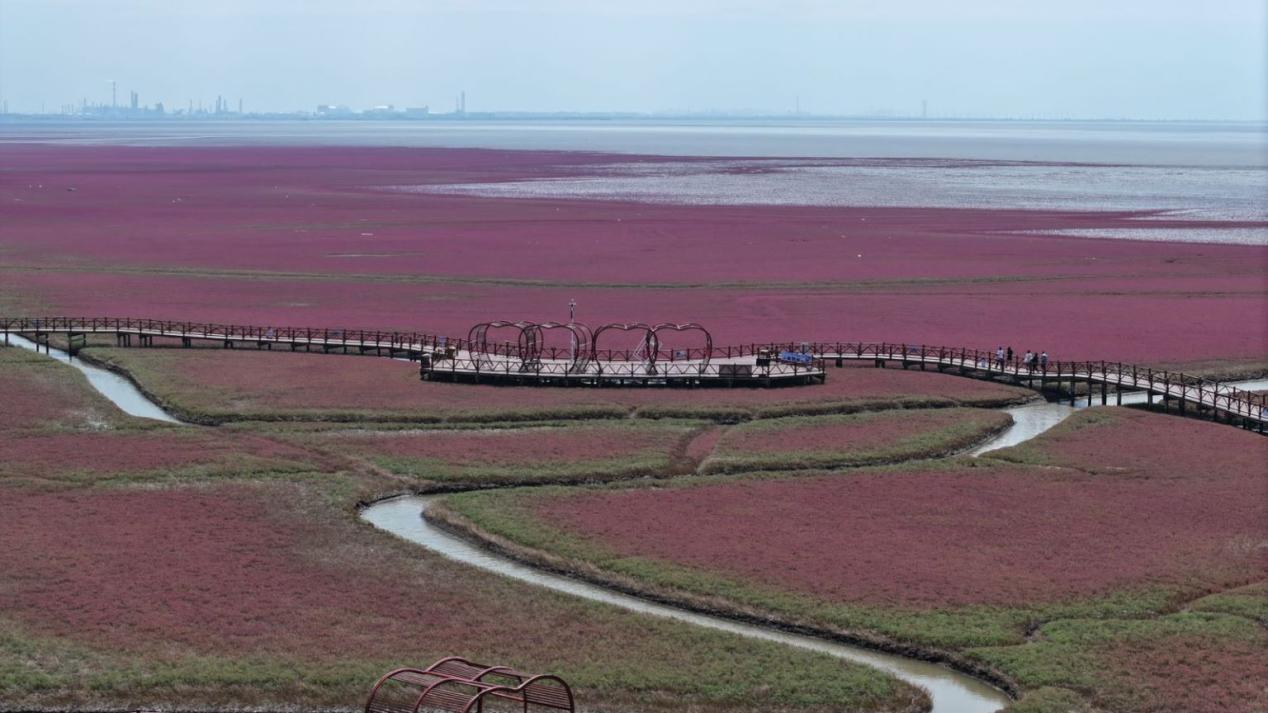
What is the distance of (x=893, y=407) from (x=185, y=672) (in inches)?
1180

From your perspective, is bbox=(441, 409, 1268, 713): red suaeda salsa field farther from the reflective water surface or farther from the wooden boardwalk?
the reflective water surface

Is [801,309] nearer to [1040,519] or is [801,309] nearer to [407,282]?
[407,282]

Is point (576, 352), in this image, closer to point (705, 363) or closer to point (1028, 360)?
point (705, 363)

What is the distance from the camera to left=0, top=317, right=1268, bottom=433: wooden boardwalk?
53.4m

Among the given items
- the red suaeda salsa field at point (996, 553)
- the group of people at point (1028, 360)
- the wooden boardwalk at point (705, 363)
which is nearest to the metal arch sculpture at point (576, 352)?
the wooden boardwalk at point (705, 363)

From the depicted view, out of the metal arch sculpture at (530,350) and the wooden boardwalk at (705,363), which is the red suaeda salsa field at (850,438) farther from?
the metal arch sculpture at (530,350)

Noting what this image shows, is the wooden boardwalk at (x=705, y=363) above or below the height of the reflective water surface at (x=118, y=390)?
above

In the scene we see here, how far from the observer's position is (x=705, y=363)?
56500 millimetres

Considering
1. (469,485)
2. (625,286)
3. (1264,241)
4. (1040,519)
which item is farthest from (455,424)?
(1264,241)

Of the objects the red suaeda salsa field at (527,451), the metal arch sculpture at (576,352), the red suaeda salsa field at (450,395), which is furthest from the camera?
the metal arch sculpture at (576,352)

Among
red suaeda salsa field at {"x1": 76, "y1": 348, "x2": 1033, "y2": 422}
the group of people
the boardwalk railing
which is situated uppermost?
the group of people

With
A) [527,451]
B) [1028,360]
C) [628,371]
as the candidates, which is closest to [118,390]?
[628,371]

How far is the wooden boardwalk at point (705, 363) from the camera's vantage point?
53.4 meters

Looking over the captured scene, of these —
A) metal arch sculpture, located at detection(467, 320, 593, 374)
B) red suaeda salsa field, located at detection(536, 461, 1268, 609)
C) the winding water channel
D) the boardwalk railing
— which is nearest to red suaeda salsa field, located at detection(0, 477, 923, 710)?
the winding water channel
